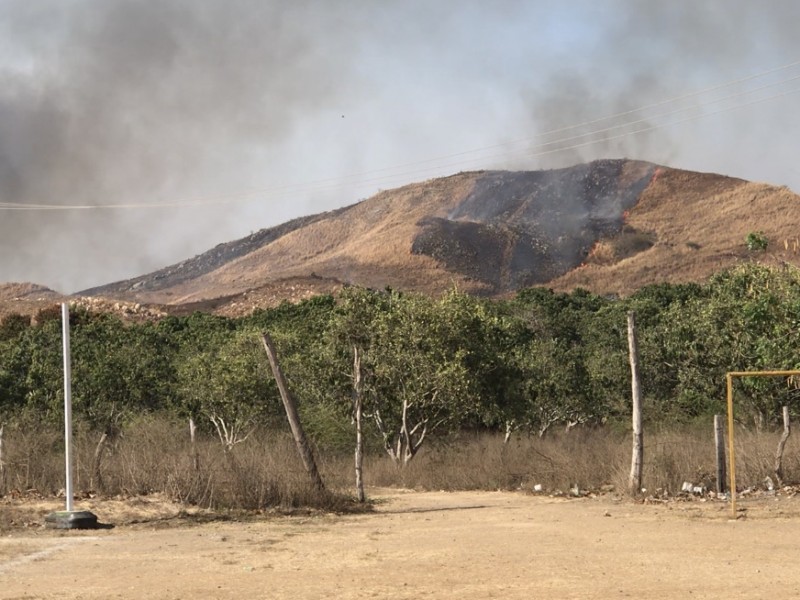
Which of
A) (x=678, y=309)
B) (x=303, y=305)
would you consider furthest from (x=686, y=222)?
(x=678, y=309)

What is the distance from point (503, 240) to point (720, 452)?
411ft

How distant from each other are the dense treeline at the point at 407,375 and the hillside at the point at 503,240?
53583mm

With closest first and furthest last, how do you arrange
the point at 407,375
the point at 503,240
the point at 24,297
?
the point at 407,375, the point at 24,297, the point at 503,240

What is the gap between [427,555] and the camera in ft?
47.5

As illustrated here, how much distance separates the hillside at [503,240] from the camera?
121938 millimetres

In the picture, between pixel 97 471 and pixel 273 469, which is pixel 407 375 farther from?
pixel 97 471

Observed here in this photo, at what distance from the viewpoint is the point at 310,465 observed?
21.0 m

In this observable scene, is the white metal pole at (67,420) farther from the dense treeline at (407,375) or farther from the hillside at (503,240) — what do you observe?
the hillside at (503,240)

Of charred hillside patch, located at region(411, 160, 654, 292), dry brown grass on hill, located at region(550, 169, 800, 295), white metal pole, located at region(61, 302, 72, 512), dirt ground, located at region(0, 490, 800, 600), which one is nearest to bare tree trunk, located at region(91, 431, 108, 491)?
dirt ground, located at region(0, 490, 800, 600)

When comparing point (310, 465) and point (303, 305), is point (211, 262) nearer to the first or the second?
point (303, 305)

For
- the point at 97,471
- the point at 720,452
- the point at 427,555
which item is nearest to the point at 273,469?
the point at 97,471

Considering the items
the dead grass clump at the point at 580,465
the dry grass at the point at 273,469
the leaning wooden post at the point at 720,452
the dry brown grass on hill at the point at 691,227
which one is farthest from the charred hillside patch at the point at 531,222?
the leaning wooden post at the point at 720,452

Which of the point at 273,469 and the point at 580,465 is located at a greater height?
the point at 273,469

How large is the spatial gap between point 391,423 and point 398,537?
2402cm
